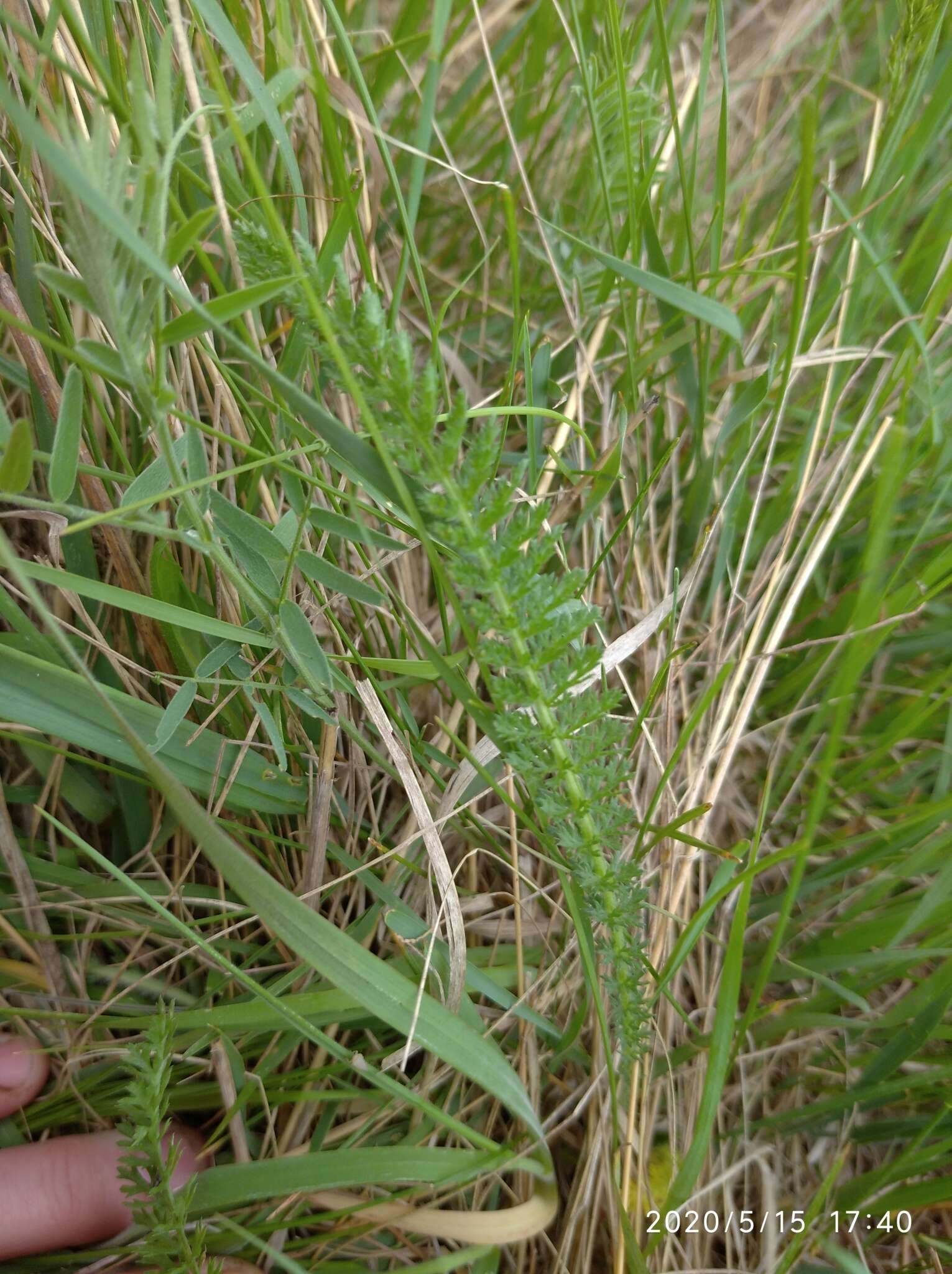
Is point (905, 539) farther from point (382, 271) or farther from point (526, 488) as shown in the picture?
point (382, 271)

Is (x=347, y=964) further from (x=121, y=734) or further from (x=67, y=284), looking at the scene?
(x=67, y=284)

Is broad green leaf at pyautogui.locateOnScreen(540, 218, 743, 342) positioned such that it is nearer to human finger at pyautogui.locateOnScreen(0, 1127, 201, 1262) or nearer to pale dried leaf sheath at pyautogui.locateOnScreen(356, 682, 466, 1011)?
pale dried leaf sheath at pyautogui.locateOnScreen(356, 682, 466, 1011)

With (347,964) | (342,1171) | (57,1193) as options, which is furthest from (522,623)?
(57,1193)

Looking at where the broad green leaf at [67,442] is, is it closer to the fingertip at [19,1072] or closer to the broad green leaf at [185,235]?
the broad green leaf at [185,235]

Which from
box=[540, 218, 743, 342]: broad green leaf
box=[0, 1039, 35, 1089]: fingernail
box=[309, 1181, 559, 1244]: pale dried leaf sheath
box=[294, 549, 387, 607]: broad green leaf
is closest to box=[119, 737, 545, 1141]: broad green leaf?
box=[309, 1181, 559, 1244]: pale dried leaf sheath

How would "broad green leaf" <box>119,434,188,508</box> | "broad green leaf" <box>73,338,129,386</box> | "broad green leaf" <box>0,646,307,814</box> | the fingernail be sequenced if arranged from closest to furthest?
"broad green leaf" <box>73,338,129,386</box>
"broad green leaf" <box>119,434,188,508</box>
"broad green leaf" <box>0,646,307,814</box>
the fingernail

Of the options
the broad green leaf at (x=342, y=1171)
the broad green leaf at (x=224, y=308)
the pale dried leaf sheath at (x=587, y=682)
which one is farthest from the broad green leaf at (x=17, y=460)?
the broad green leaf at (x=342, y=1171)

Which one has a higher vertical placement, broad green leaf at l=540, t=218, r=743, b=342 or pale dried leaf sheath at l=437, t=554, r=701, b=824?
broad green leaf at l=540, t=218, r=743, b=342
